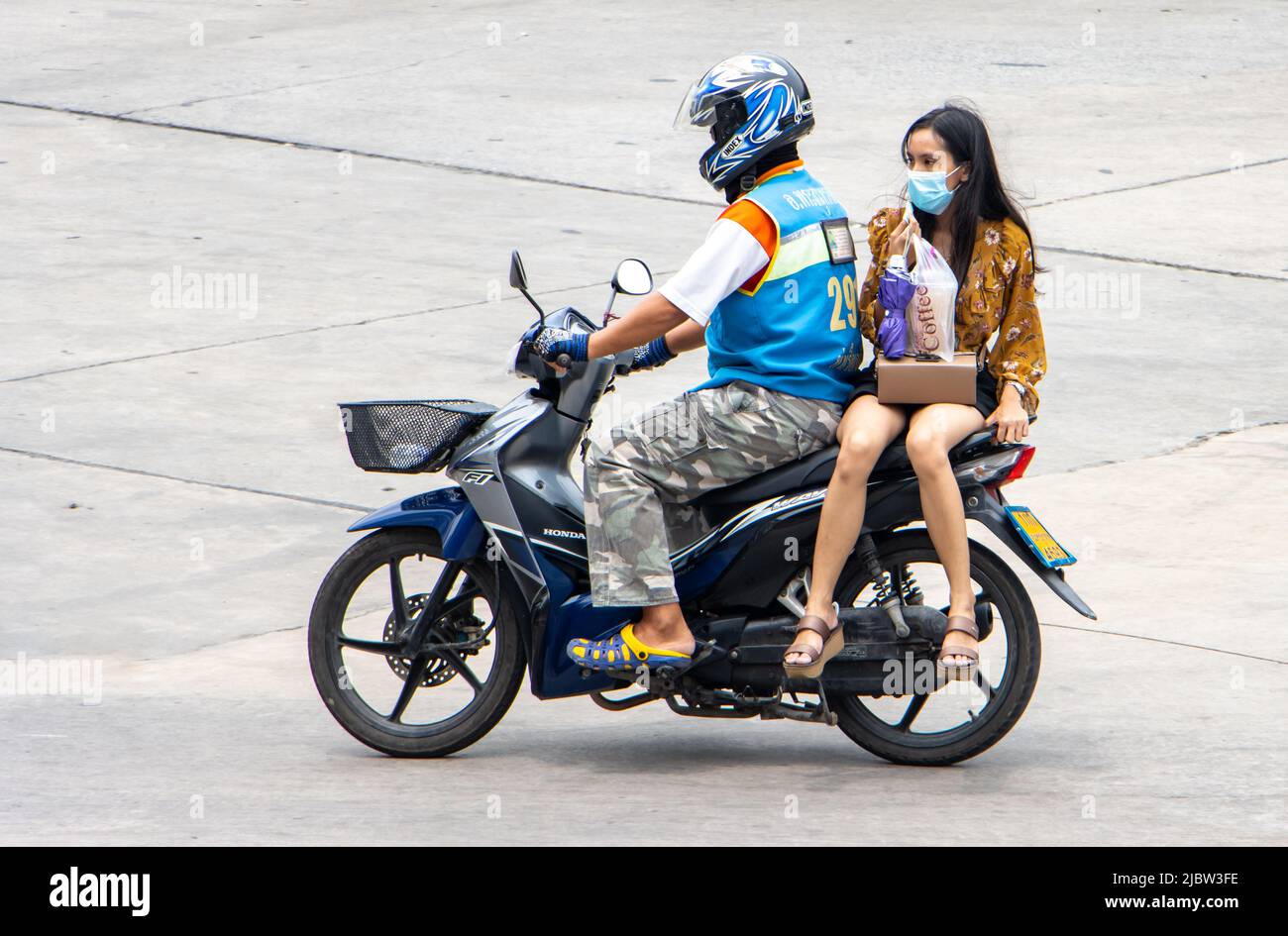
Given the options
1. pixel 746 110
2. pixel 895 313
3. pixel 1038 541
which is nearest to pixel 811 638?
pixel 1038 541

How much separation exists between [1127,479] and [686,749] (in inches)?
121

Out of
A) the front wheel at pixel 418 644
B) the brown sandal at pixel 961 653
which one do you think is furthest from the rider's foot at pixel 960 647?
the front wheel at pixel 418 644

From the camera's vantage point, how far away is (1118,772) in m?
5.45

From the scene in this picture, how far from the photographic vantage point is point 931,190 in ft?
17.9

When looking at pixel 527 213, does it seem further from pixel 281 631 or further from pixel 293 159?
pixel 281 631

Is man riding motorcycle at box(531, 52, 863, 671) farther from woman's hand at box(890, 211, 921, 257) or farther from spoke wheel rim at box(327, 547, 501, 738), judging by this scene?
spoke wheel rim at box(327, 547, 501, 738)

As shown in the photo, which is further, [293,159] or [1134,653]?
[293,159]

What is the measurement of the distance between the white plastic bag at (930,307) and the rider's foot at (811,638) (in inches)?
29.2

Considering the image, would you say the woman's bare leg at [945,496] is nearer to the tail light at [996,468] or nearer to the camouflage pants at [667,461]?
the tail light at [996,468]

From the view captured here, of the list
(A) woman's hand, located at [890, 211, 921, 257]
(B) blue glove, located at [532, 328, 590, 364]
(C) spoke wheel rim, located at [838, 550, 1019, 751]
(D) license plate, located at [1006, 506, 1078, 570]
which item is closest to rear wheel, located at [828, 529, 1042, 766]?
(C) spoke wheel rim, located at [838, 550, 1019, 751]

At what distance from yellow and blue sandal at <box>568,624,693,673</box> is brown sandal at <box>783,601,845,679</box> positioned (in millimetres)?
292

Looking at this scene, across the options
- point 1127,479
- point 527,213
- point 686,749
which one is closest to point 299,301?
point 527,213

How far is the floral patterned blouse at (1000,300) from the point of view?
5.48 m

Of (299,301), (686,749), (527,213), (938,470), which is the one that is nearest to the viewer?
(938,470)
